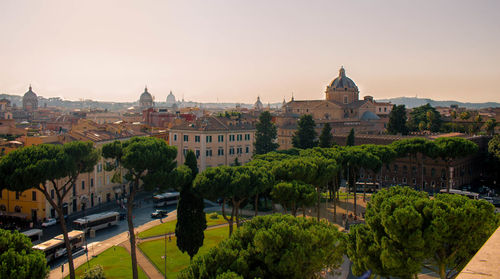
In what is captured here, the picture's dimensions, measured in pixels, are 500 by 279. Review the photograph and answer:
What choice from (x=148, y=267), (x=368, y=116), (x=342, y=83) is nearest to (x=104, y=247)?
(x=148, y=267)

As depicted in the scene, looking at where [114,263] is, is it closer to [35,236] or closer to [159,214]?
[35,236]

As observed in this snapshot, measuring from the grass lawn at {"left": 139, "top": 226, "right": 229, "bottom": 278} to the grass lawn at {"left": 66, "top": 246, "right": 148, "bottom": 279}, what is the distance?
1540 mm

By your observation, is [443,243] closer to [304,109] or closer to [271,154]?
[271,154]

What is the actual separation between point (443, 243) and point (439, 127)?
74606 millimetres

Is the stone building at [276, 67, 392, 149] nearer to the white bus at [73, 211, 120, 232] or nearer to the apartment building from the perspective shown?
the apartment building

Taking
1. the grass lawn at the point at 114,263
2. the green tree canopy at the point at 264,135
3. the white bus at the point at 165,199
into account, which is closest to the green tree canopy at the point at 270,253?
the grass lawn at the point at 114,263

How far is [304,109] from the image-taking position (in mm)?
106812

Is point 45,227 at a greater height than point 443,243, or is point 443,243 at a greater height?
point 443,243

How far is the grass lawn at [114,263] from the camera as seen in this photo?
28125mm

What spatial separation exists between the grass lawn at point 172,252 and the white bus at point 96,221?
727 cm

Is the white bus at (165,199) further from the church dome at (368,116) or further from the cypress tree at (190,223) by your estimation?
the church dome at (368,116)

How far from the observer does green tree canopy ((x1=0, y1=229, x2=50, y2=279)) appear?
50.2ft

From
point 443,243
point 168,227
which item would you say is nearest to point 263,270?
point 443,243

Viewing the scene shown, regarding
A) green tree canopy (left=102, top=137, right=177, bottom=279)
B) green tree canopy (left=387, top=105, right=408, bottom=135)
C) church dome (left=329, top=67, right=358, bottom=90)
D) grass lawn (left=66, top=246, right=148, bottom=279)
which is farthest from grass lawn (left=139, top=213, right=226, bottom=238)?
church dome (left=329, top=67, right=358, bottom=90)
